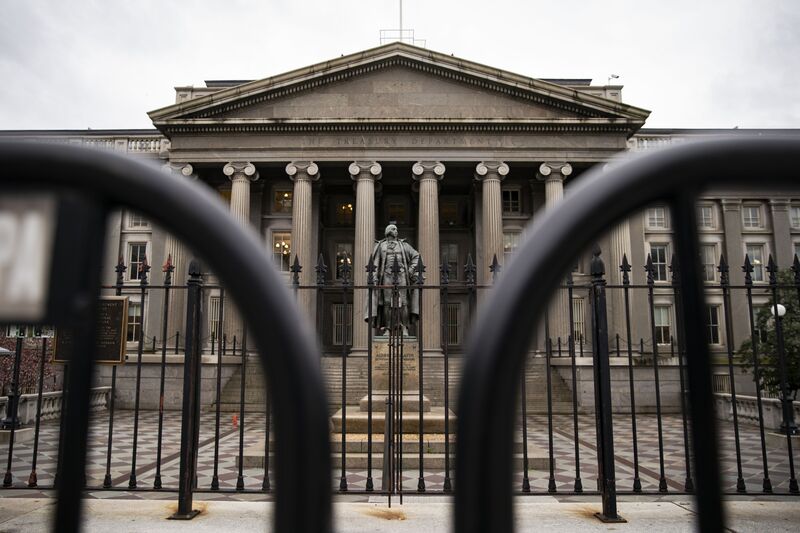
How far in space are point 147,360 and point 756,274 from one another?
110ft

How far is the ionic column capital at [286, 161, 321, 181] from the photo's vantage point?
28.3 meters

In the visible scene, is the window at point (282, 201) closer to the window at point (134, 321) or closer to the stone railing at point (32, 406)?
the window at point (134, 321)

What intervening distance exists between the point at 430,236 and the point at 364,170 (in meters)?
4.82

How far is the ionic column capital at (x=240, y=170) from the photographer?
2841 centimetres

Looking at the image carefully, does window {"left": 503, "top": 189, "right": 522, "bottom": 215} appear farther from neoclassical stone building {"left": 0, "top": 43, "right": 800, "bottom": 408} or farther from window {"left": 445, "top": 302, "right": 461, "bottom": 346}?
window {"left": 445, "top": 302, "right": 461, "bottom": 346}

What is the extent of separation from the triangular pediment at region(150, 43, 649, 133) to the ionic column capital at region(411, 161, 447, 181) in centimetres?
202

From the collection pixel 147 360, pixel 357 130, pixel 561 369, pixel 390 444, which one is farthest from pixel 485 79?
pixel 390 444

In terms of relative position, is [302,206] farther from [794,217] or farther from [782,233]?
[794,217]

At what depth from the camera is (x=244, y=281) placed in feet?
2.33

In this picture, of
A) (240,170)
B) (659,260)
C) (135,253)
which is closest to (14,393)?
(240,170)

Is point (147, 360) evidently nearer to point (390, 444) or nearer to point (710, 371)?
point (390, 444)

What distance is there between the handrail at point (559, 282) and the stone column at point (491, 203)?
27219 millimetres

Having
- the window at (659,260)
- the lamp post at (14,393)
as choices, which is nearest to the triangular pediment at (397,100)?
the window at (659,260)

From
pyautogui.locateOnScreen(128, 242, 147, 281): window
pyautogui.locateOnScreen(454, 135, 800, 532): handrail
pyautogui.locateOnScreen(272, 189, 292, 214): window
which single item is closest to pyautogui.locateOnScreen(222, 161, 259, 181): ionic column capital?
pyautogui.locateOnScreen(272, 189, 292, 214): window
